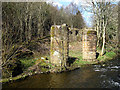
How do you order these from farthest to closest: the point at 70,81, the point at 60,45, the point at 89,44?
the point at 89,44
the point at 60,45
the point at 70,81


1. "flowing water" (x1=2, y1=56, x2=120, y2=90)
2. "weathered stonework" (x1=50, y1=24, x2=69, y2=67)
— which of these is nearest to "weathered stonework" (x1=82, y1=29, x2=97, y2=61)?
"weathered stonework" (x1=50, y1=24, x2=69, y2=67)

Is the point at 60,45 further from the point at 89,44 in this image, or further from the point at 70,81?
the point at 89,44

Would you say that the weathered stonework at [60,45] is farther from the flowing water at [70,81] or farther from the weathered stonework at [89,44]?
the weathered stonework at [89,44]

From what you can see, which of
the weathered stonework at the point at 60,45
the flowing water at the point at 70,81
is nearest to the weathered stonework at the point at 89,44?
the weathered stonework at the point at 60,45

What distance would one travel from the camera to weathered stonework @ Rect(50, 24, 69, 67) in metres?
9.95

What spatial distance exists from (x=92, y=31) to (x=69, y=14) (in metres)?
27.8

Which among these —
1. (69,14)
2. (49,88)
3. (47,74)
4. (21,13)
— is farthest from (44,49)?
(69,14)

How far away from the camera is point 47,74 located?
885 centimetres

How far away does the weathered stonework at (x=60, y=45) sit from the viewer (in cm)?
995

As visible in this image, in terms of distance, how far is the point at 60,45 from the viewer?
996 cm

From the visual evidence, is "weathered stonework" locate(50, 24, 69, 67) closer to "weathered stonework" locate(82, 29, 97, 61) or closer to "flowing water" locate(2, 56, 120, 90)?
"flowing water" locate(2, 56, 120, 90)

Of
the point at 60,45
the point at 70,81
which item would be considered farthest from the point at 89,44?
the point at 70,81

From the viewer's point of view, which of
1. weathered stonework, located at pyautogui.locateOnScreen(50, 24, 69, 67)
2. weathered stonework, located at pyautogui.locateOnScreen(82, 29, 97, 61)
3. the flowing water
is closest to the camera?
the flowing water

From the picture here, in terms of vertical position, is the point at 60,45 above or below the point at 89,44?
above
